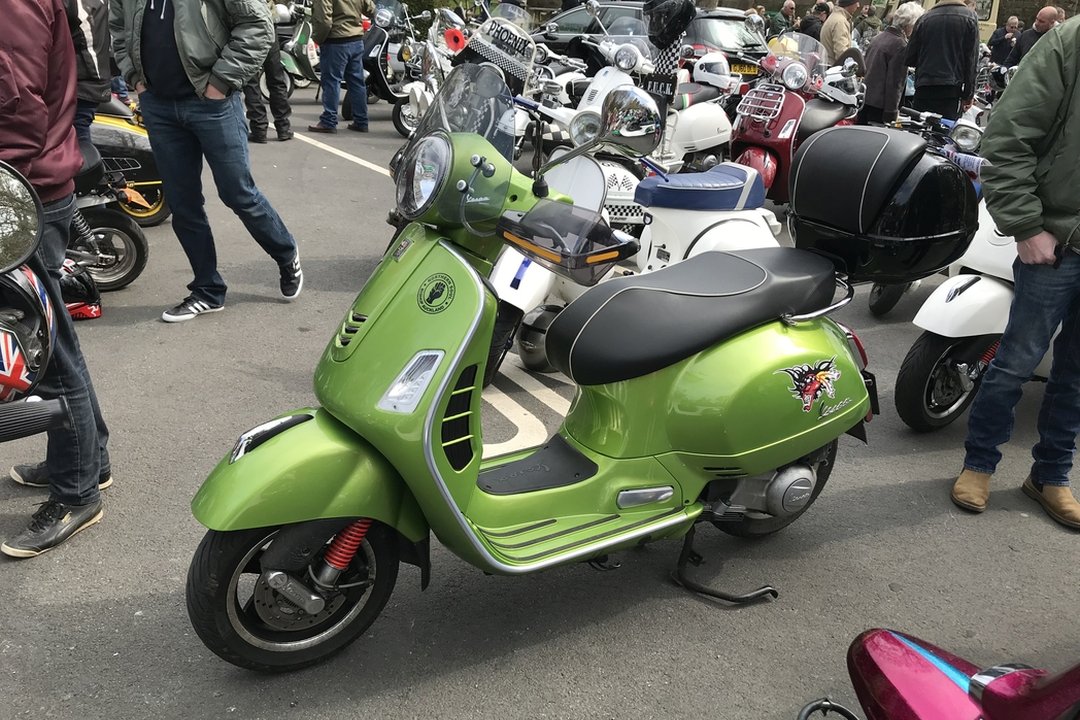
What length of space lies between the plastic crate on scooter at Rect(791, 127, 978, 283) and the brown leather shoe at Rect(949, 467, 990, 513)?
0.94m

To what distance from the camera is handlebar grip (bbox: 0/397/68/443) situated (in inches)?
86.0

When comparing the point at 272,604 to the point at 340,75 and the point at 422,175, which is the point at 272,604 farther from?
the point at 340,75

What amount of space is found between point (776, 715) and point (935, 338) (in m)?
2.07

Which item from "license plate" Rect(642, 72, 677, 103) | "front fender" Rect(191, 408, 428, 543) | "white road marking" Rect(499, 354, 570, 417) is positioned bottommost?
"white road marking" Rect(499, 354, 570, 417)

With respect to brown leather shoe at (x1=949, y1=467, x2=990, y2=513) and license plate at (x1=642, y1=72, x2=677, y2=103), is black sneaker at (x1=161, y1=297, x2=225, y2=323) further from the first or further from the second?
brown leather shoe at (x1=949, y1=467, x2=990, y2=513)

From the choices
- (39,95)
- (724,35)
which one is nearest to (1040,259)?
(39,95)

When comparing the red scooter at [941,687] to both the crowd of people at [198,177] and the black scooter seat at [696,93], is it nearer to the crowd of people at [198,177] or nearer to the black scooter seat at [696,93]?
the crowd of people at [198,177]

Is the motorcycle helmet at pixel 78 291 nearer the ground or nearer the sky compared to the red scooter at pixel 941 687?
nearer the ground

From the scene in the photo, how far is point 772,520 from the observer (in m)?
3.03

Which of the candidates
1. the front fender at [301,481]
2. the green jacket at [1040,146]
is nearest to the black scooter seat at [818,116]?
the green jacket at [1040,146]

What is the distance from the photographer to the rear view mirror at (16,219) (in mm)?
2223

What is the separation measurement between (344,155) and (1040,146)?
7.19m

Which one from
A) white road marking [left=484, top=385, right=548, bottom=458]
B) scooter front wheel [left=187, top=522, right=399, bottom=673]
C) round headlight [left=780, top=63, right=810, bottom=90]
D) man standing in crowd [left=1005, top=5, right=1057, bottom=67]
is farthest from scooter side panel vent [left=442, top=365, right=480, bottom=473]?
man standing in crowd [left=1005, top=5, right=1057, bottom=67]

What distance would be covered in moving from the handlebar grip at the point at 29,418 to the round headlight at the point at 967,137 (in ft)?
14.1
